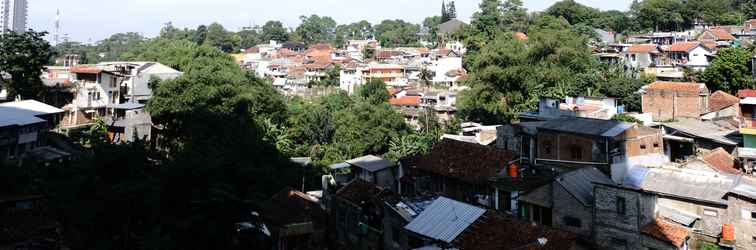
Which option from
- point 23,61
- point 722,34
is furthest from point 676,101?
point 23,61

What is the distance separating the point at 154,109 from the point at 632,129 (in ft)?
70.3

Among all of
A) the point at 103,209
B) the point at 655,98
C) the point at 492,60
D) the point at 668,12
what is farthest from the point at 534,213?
the point at 668,12

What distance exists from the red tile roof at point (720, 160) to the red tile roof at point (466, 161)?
5.52 m

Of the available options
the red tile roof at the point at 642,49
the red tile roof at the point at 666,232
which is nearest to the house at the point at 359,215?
the red tile roof at the point at 666,232

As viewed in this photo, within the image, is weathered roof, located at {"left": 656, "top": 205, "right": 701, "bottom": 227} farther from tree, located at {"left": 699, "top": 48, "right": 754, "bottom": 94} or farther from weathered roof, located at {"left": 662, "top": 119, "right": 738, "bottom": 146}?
tree, located at {"left": 699, "top": 48, "right": 754, "bottom": 94}

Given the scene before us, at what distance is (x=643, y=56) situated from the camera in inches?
1406

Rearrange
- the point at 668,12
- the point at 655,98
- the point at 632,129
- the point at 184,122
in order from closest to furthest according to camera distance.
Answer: the point at 632,129, the point at 655,98, the point at 184,122, the point at 668,12

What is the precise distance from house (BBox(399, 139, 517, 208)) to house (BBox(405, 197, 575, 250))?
6.04ft

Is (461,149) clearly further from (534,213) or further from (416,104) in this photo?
(416,104)

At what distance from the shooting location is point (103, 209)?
15.2m

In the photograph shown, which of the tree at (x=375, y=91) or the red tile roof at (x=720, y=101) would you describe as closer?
the red tile roof at (x=720, y=101)

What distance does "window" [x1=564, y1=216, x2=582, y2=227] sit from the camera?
13.7m

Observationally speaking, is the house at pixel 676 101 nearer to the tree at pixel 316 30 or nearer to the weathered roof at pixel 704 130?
the weathered roof at pixel 704 130

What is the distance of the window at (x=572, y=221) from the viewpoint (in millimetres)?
13742
